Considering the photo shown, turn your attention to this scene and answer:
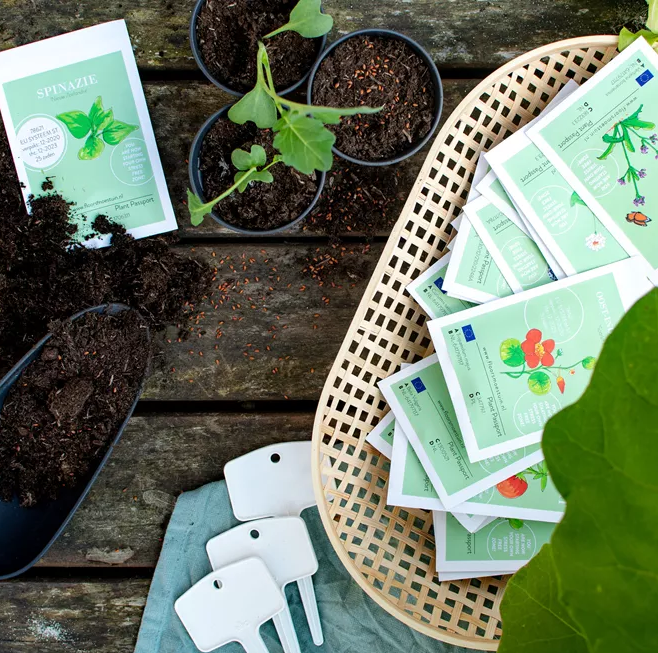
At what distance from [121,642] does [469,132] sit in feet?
3.67

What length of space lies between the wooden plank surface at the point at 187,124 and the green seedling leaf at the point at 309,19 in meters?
0.27

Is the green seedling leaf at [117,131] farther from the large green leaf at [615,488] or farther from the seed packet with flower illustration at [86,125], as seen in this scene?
the large green leaf at [615,488]

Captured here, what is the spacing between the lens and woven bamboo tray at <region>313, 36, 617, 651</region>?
940 mm

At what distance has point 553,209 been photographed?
951 mm

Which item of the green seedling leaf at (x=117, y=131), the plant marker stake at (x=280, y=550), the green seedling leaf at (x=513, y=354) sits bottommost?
the plant marker stake at (x=280, y=550)

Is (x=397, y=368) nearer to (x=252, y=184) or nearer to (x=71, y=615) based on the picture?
(x=252, y=184)

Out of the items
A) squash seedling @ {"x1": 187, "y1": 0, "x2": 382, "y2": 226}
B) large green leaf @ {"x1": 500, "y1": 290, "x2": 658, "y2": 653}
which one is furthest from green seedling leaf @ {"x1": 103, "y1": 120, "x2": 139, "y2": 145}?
large green leaf @ {"x1": 500, "y1": 290, "x2": 658, "y2": 653}

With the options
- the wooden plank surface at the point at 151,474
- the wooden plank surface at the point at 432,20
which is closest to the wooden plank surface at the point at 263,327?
the wooden plank surface at the point at 151,474

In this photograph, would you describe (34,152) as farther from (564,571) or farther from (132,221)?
(564,571)

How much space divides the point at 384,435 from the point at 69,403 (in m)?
0.50

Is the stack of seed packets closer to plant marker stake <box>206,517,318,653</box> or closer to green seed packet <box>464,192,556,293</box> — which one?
green seed packet <box>464,192,556,293</box>

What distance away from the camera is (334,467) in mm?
962

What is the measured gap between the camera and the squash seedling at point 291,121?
0.74 meters

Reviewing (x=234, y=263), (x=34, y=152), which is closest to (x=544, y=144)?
(x=234, y=263)
